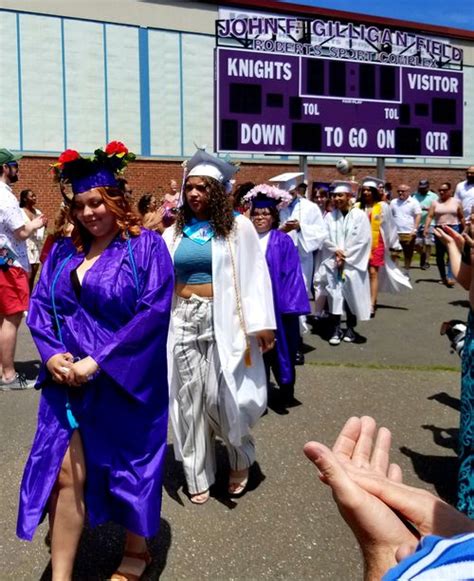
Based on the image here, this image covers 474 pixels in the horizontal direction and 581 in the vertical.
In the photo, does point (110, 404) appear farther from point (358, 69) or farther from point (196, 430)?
point (358, 69)

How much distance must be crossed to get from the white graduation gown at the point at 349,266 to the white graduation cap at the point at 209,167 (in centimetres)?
438

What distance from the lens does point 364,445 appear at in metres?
1.64

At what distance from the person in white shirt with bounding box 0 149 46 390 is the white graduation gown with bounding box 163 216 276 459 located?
2.08 metres

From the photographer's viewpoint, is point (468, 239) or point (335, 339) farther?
point (335, 339)

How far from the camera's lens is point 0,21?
22.1 metres

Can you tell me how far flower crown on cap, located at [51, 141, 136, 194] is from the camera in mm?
2932

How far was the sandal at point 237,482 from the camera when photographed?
3.94m

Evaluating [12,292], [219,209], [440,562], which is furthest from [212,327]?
[440,562]

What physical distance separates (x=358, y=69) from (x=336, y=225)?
7.84 meters

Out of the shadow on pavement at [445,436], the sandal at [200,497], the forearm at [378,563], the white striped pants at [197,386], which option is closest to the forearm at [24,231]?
the white striped pants at [197,386]

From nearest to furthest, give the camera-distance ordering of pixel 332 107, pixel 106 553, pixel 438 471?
pixel 106 553 → pixel 438 471 → pixel 332 107

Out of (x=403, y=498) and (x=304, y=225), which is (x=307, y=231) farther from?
(x=403, y=498)

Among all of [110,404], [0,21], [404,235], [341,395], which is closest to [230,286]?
[110,404]

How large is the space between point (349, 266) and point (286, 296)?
9.45 feet
